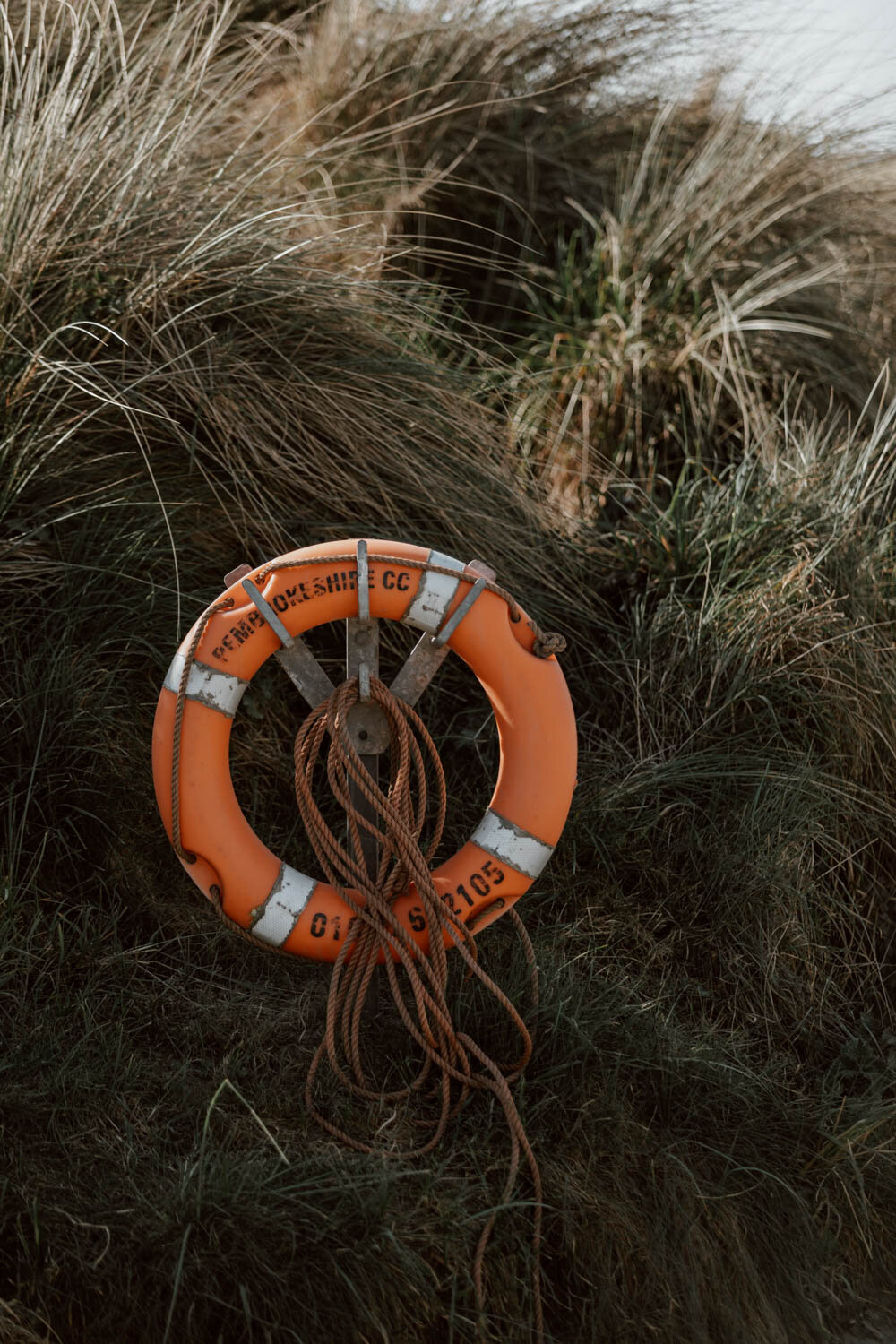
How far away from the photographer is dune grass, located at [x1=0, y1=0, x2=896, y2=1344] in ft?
6.09

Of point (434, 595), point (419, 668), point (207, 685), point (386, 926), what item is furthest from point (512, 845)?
point (207, 685)

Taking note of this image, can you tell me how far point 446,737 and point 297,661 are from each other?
787 millimetres

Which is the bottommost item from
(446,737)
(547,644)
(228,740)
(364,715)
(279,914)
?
(446,737)

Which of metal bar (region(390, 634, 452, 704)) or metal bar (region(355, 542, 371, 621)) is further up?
metal bar (region(355, 542, 371, 621))

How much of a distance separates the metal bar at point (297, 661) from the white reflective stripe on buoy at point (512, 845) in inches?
16.8

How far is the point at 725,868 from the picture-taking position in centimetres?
272

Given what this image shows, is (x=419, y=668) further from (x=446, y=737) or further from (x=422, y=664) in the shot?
(x=446, y=737)

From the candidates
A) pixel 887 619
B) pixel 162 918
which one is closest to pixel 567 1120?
pixel 162 918

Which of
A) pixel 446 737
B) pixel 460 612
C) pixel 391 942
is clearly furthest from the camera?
pixel 446 737

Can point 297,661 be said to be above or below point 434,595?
below

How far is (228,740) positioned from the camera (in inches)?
87.7

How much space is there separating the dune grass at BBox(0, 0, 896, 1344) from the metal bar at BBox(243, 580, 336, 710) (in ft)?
2.06

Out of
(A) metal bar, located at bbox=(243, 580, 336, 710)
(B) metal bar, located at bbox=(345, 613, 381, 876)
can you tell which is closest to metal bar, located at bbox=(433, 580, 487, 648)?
(B) metal bar, located at bbox=(345, 613, 381, 876)

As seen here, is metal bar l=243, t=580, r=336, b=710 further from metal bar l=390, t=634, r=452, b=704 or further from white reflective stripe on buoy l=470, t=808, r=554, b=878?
white reflective stripe on buoy l=470, t=808, r=554, b=878
